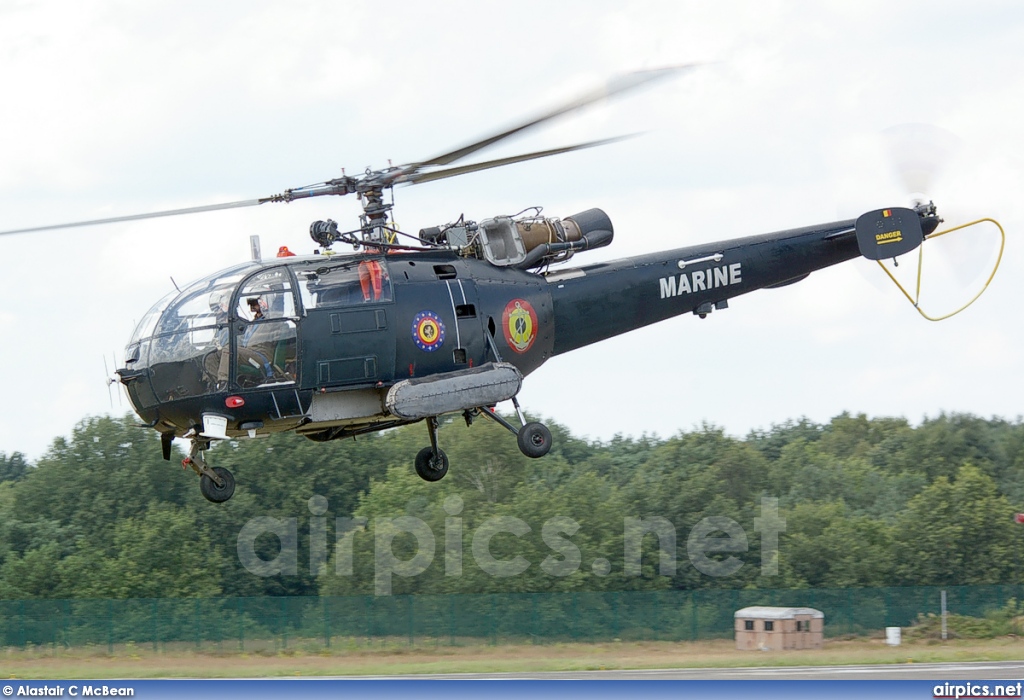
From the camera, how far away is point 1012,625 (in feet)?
117

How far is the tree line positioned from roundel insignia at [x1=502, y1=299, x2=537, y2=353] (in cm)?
2277

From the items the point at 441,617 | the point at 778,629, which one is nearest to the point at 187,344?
the point at 441,617

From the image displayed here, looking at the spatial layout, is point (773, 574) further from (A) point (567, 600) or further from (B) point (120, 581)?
(B) point (120, 581)

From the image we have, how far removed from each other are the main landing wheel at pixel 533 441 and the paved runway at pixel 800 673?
11042mm

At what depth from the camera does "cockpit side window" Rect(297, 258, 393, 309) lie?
1581 centimetres

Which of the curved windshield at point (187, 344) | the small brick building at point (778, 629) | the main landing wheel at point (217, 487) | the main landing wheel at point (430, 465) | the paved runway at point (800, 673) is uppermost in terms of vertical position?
the curved windshield at point (187, 344)

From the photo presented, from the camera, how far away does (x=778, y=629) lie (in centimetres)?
3316

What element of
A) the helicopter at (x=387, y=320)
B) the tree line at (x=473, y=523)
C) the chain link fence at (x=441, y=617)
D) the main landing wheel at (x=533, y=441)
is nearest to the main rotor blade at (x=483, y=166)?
the helicopter at (x=387, y=320)

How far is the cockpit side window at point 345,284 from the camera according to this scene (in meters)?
15.8

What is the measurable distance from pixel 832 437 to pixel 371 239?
1874 inches

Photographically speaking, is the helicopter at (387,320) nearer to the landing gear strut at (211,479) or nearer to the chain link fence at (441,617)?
the landing gear strut at (211,479)

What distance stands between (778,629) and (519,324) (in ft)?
60.0

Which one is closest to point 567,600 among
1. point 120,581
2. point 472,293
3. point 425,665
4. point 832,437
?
point 425,665

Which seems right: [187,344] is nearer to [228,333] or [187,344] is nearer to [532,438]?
[228,333]
